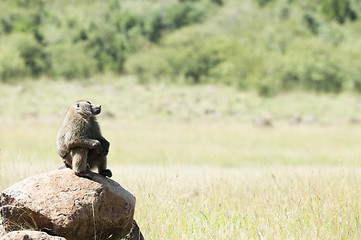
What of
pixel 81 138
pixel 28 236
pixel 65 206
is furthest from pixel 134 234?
pixel 81 138

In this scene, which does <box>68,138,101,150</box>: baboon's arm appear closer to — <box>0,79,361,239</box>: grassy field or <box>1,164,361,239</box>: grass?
<box>1,164,361,239</box>: grass

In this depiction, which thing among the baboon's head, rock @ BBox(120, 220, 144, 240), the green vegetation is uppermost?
the baboon's head

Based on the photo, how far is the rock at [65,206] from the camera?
5.66 m

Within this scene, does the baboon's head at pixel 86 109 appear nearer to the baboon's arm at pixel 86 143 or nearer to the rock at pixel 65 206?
the baboon's arm at pixel 86 143

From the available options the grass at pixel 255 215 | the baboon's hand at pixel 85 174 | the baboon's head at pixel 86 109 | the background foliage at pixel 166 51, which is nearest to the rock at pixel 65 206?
the baboon's hand at pixel 85 174

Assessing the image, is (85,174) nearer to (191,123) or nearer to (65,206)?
(65,206)

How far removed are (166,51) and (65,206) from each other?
4523 cm

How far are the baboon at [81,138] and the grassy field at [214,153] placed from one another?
5.96 ft

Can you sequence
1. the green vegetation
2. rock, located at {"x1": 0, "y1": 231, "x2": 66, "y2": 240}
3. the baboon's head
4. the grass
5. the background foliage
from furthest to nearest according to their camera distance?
the background foliage < the green vegetation < the grass < the baboon's head < rock, located at {"x1": 0, "y1": 231, "x2": 66, "y2": 240}

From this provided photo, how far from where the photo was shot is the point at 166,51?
5019cm

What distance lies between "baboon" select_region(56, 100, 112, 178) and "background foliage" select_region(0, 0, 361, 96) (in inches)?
1424

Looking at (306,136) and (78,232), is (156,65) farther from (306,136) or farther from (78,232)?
(78,232)

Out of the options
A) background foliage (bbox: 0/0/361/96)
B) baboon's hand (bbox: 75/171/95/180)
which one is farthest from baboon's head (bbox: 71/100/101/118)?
background foliage (bbox: 0/0/361/96)

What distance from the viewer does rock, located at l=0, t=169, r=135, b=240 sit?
5660 millimetres
